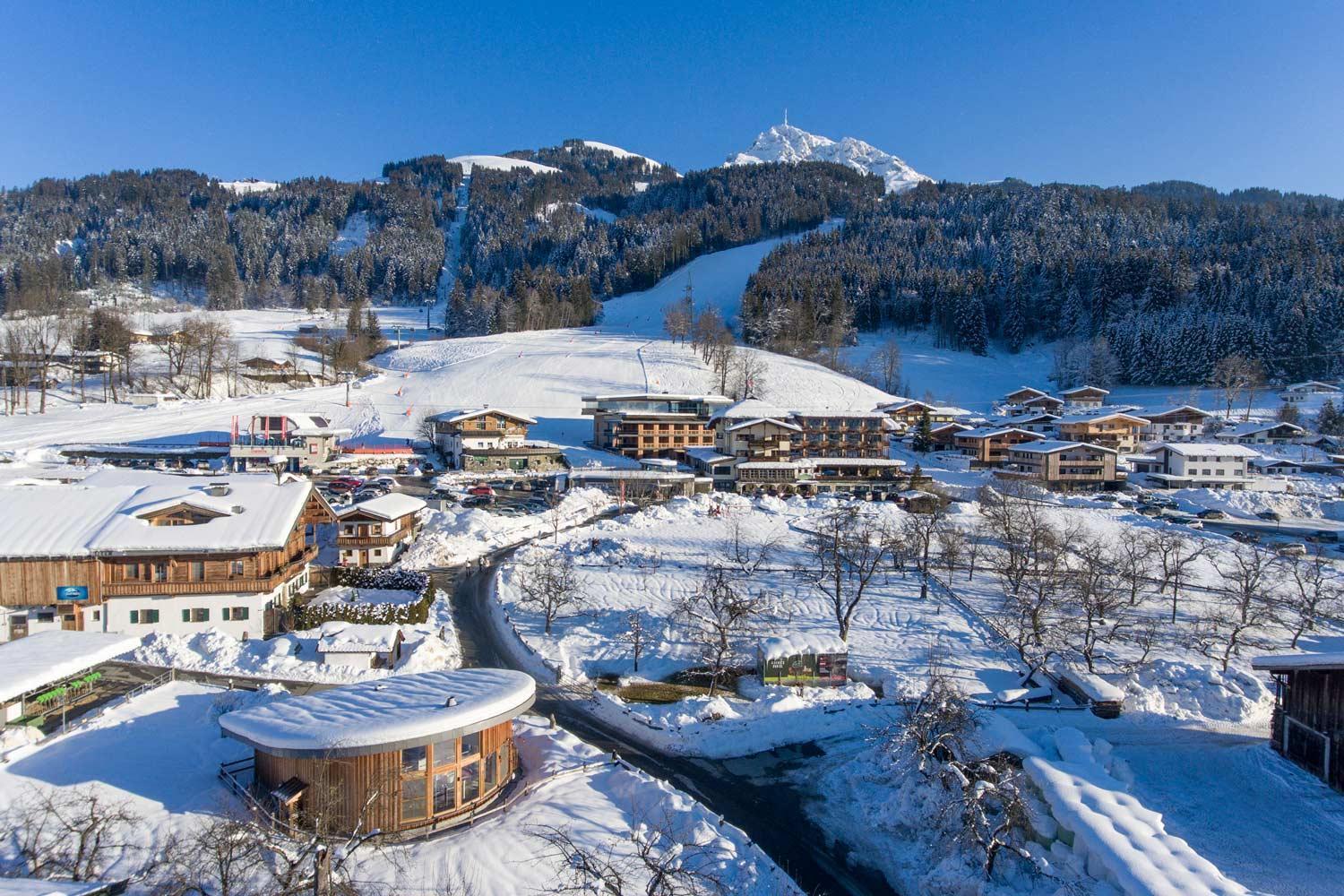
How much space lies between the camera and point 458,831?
1063 cm

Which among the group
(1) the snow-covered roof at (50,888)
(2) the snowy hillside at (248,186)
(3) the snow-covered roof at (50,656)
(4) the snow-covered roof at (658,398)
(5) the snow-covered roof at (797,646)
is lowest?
(5) the snow-covered roof at (797,646)

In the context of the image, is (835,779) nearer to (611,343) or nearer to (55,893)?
(55,893)

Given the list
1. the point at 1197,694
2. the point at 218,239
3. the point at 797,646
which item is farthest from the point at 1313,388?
the point at 218,239

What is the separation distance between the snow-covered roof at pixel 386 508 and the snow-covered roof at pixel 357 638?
343 inches

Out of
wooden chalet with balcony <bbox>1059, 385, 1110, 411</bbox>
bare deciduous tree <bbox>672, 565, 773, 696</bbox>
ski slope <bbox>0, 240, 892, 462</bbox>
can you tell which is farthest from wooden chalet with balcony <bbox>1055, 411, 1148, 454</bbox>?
bare deciduous tree <bbox>672, 565, 773, 696</bbox>

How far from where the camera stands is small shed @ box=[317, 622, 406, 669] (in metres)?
17.7

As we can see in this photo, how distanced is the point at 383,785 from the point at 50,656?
26.3 feet

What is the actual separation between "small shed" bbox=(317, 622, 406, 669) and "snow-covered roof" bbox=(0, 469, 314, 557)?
392 centimetres

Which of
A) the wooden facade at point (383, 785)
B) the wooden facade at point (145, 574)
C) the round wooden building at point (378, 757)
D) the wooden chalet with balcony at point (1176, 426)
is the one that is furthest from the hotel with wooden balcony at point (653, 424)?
the wooden facade at point (383, 785)

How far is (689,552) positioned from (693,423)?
23.9 m

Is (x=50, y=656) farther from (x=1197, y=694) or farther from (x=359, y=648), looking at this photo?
(x=1197, y=694)

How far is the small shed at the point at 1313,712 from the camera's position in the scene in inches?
436

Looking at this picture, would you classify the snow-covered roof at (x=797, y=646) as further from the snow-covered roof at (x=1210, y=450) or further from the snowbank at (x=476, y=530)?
the snow-covered roof at (x=1210, y=450)

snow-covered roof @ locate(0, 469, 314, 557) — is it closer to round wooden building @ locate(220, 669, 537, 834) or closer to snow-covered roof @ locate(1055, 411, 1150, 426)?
round wooden building @ locate(220, 669, 537, 834)
